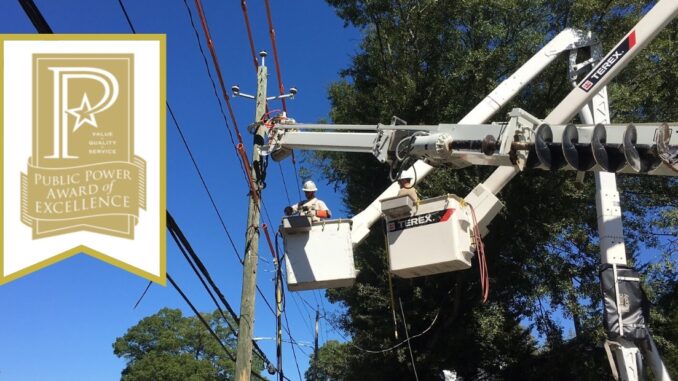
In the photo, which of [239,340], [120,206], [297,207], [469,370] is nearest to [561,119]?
[297,207]

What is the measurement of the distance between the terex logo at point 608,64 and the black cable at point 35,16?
7.62m

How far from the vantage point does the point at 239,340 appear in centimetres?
998

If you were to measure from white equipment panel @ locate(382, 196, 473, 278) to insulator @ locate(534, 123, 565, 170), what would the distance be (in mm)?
1163

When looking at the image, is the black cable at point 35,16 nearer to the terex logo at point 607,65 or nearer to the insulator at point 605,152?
the insulator at point 605,152

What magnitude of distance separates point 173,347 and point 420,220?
48.3m

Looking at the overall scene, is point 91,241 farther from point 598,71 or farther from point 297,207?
point 598,71

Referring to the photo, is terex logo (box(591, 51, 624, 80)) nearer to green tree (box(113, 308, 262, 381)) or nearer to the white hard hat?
the white hard hat

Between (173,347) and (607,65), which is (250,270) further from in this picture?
(173,347)

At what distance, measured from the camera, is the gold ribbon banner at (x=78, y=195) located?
16.0ft

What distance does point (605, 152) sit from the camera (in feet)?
21.2

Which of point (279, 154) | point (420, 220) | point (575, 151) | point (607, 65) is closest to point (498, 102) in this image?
point (607, 65)

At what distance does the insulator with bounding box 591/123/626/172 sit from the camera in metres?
6.40

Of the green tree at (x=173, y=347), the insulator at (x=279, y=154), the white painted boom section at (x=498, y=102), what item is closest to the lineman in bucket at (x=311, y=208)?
the white painted boom section at (x=498, y=102)

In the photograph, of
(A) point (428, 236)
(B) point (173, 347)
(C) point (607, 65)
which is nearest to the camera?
(A) point (428, 236)
